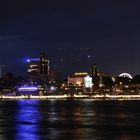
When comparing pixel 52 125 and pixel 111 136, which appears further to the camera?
pixel 52 125

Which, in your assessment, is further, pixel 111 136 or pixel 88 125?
pixel 88 125

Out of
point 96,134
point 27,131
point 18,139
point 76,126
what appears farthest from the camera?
point 76,126

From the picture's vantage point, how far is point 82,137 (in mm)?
56969

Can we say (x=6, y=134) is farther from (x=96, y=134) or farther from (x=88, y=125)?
(x=88, y=125)

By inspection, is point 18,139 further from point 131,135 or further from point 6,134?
point 131,135

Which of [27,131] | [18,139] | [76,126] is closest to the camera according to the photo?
[18,139]

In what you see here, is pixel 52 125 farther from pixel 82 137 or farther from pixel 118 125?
pixel 82 137

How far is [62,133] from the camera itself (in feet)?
204

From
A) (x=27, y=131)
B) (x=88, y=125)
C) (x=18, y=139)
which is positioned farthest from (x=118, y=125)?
(x=18, y=139)

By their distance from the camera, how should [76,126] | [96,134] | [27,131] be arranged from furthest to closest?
[76,126], [27,131], [96,134]

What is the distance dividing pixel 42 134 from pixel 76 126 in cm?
1124

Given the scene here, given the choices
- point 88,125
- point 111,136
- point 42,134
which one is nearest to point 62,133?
point 42,134

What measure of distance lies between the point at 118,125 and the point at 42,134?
46.8ft

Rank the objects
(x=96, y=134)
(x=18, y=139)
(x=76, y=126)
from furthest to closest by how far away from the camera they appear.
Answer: (x=76, y=126)
(x=96, y=134)
(x=18, y=139)
